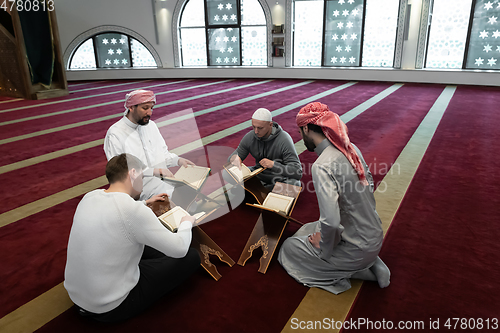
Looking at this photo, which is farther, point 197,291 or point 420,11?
point 420,11

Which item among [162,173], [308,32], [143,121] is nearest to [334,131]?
[162,173]

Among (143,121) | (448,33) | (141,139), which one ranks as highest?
(448,33)

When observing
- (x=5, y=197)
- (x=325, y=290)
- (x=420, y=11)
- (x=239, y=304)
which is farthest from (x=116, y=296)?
(x=420, y=11)

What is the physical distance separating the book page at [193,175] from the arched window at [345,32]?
32.8 ft

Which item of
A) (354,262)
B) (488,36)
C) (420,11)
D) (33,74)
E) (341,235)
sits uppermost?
(420,11)

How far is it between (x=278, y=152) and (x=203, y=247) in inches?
50.0

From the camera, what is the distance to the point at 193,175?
281 cm

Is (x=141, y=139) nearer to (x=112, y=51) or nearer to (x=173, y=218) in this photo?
(x=173, y=218)

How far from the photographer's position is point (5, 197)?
3.59 m

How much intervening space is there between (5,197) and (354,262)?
11.0ft

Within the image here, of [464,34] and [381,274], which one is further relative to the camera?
[464,34]

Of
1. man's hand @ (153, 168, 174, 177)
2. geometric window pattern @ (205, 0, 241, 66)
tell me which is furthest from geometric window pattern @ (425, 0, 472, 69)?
man's hand @ (153, 168, 174, 177)

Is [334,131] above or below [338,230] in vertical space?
above

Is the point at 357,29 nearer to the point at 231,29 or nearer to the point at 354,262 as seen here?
the point at 231,29
